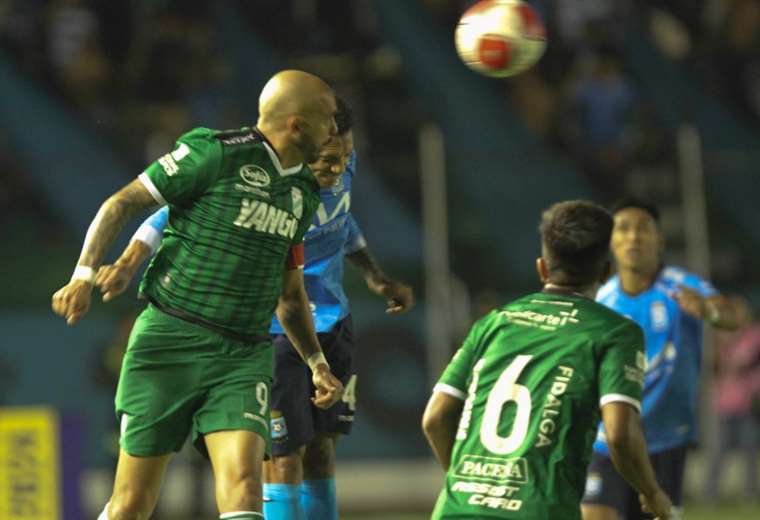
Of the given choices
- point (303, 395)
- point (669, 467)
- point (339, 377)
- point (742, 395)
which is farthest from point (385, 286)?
point (742, 395)

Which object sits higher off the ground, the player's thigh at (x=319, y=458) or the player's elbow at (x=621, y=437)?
the player's elbow at (x=621, y=437)

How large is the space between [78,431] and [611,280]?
3848 mm

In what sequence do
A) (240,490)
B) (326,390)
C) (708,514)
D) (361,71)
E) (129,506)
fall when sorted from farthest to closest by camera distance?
(361,71), (708,514), (326,390), (129,506), (240,490)

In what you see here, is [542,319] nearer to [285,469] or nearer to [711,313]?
[285,469]

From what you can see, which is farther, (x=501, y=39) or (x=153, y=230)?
(x=501, y=39)

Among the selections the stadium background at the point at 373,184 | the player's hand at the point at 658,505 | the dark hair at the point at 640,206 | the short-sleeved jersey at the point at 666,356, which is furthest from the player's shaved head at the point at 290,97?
the stadium background at the point at 373,184

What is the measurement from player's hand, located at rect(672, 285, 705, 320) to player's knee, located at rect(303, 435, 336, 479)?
6.09 ft

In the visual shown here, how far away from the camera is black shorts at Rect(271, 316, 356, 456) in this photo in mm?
6863

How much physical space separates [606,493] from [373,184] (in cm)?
654

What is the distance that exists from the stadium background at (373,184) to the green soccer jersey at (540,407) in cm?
819

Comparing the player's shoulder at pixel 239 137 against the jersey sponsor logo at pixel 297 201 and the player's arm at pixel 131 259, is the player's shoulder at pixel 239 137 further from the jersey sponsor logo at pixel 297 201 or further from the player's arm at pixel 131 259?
the player's arm at pixel 131 259

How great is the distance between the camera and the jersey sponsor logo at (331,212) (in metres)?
7.11

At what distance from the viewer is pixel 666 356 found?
8.11m

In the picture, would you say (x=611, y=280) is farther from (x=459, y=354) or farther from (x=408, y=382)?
(x=408, y=382)
